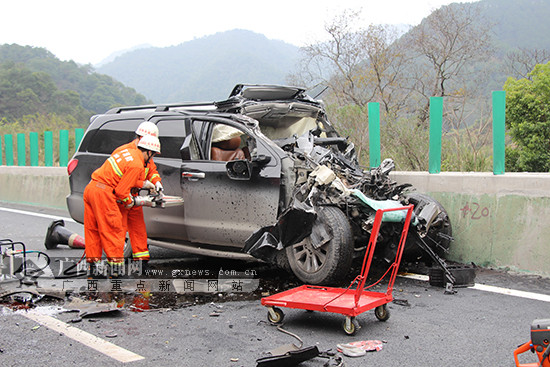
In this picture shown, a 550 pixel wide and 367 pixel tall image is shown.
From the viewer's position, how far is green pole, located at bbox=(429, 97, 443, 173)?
7.27 m

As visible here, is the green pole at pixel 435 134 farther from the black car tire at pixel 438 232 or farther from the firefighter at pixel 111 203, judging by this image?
the firefighter at pixel 111 203

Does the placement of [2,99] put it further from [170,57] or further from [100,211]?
[170,57]

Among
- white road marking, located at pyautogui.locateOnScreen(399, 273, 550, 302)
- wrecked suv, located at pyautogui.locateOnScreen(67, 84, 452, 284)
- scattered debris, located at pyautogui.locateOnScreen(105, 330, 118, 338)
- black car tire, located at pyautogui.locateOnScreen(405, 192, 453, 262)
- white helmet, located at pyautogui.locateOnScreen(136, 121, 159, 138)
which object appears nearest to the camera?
scattered debris, located at pyautogui.locateOnScreen(105, 330, 118, 338)

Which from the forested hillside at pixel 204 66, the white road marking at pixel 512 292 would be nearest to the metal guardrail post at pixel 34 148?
the white road marking at pixel 512 292

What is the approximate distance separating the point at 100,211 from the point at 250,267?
77.2 inches

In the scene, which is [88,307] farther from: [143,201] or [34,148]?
[34,148]

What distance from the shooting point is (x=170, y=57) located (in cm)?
11475

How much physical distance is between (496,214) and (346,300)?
2.77m

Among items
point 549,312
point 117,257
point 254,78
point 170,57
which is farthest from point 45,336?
point 170,57

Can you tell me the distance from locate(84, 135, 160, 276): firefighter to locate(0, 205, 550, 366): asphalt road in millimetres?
816

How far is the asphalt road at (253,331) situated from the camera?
3.77m


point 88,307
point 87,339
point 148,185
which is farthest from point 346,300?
point 148,185

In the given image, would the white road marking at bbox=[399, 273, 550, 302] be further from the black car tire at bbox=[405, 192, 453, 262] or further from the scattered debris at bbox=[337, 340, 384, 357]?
the scattered debris at bbox=[337, 340, 384, 357]

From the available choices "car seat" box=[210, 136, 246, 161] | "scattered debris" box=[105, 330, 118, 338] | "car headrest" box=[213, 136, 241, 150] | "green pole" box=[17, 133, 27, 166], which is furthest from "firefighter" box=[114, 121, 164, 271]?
"green pole" box=[17, 133, 27, 166]
